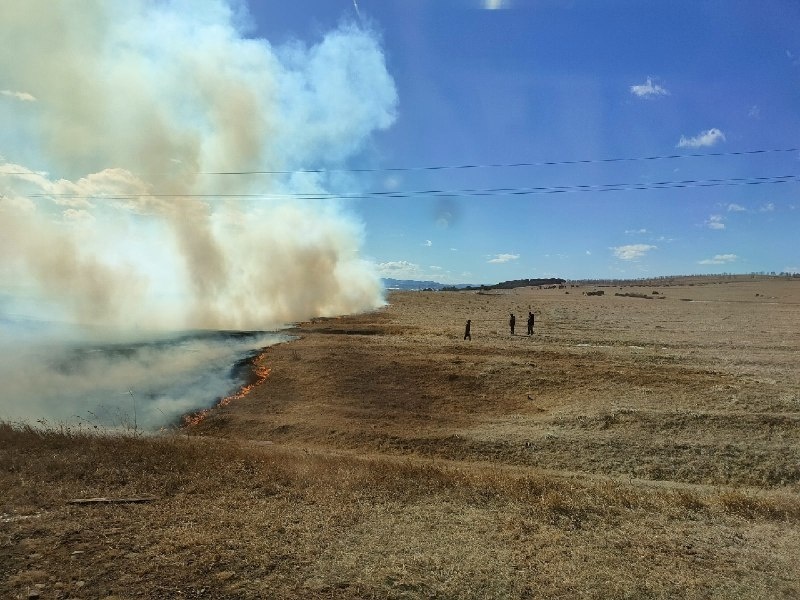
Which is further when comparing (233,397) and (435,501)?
(233,397)

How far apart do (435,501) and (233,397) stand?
53.3 feet

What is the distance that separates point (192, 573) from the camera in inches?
246

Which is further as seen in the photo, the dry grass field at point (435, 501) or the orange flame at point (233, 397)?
the orange flame at point (233, 397)

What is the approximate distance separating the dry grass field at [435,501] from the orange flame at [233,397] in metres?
0.66

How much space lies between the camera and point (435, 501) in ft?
30.0

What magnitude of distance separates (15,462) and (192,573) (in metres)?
6.15

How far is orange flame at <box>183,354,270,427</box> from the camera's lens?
20094 mm

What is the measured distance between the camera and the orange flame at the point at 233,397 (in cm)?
2009

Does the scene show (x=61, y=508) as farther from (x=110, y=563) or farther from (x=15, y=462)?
(x=15, y=462)

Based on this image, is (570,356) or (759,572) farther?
(570,356)

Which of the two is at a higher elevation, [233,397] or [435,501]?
[435,501]

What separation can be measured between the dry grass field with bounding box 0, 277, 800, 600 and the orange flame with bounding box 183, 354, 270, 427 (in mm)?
657

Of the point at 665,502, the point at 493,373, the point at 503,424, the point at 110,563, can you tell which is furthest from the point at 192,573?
the point at 493,373

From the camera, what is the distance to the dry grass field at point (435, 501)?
20.8ft
